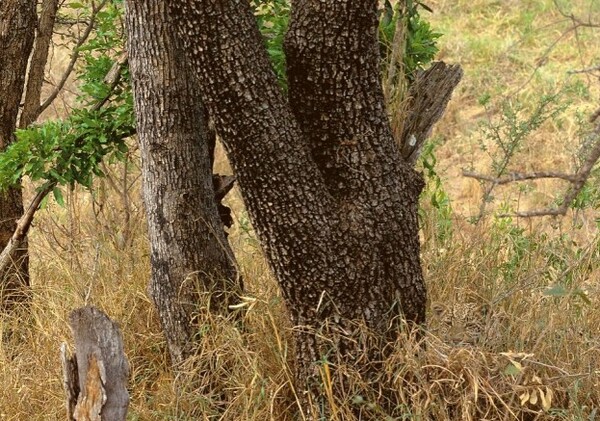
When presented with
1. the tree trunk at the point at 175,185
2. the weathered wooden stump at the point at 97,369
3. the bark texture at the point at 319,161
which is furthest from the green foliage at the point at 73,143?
the weathered wooden stump at the point at 97,369

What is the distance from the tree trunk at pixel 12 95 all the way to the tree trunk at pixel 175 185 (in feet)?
3.35

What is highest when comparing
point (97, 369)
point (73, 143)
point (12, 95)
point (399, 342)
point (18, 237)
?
point (12, 95)

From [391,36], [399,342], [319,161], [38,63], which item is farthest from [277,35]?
[38,63]

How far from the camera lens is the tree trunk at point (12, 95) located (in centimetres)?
437

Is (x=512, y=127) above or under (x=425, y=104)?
under

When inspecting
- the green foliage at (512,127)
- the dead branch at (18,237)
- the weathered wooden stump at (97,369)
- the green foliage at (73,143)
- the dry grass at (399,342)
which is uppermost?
the green foliage at (73,143)

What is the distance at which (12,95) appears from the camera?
4473 millimetres

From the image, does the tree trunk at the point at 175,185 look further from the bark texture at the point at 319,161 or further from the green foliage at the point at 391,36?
the bark texture at the point at 319,161

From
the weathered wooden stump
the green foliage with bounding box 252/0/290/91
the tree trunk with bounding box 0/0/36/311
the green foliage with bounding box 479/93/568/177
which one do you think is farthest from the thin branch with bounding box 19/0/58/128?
the weathered wooden stump

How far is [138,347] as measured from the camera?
3982 mm

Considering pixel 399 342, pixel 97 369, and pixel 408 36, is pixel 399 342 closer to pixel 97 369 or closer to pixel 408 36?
pixel 97 369

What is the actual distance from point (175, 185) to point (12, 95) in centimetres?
128

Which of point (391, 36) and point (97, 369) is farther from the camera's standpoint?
point (391, 36)

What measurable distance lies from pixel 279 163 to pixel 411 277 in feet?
2.14
